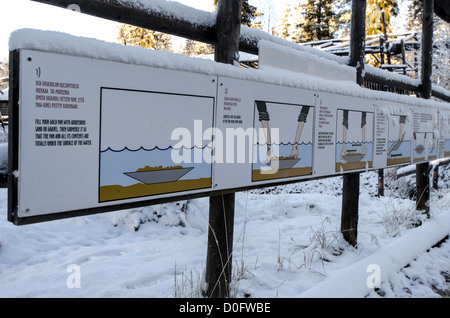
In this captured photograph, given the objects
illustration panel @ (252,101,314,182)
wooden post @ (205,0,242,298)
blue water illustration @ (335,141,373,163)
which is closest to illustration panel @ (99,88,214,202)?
wooden post @ (205,0,242,298)

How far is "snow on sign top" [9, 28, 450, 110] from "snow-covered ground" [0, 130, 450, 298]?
131 centimetres

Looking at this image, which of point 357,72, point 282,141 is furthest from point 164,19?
point 357,72

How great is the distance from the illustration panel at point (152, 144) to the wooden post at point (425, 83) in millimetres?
4672

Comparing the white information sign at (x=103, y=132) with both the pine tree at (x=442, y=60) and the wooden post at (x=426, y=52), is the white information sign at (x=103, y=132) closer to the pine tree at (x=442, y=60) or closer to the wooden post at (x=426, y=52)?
the wooden post at (x=426, y=52)

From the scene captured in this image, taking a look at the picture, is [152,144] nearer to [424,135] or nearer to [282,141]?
[282,141]

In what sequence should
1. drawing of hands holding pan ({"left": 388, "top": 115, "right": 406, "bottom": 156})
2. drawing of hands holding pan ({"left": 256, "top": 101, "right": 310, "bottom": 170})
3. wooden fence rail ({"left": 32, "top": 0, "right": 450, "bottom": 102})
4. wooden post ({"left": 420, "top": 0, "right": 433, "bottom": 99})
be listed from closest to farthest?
wooden fence rail ({"left": 32, "top": 0, "right": 450, "bottom": 102}) → drawing of hands holding pan ({"left": 256, "top": 101, "right": 310, "bottom": 170}) → drawing of hands holding pan ({"left": 388, "top": 115, "right": 406, "bottom": 156}) → wooden post ({"left": 420, "top": 0, "right": 433, "bottom": 99})

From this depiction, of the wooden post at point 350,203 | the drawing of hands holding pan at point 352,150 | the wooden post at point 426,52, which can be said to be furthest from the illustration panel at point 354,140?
the wooden post at point 426,52

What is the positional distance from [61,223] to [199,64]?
11.5ft

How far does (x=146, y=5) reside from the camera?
7.32ft

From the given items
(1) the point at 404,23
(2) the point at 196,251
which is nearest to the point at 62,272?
(2) the point at 196,251

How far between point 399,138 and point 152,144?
3.79m

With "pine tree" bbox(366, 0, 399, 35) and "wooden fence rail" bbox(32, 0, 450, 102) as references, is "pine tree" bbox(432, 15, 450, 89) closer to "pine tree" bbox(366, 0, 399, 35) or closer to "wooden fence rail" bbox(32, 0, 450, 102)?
"pine tree" bbox(366, 0, 399, 35)

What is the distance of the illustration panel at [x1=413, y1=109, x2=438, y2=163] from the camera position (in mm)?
5082

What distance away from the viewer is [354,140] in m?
3.80
